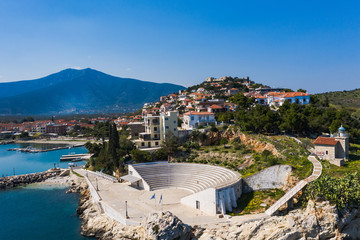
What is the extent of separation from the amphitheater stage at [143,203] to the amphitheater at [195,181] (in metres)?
0.79

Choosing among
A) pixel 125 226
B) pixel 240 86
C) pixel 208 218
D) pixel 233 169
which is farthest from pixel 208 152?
pixel 240 86

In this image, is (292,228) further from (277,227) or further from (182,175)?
(182,175)

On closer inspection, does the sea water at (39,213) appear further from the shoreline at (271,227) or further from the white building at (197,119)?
the white building at (197,119)

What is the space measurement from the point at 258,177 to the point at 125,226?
45.4ft

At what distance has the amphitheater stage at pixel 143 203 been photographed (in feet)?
74.8

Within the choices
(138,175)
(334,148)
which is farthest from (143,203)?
(334,148)

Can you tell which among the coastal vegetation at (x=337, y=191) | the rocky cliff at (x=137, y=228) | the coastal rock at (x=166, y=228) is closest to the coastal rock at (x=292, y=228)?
the coastal vegetation at (x=337, y=191)

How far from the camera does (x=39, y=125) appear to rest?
119625mm

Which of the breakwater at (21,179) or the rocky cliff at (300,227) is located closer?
the rocky cliff at (300,227)

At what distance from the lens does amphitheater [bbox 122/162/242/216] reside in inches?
932

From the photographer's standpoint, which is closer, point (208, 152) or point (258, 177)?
point (258, 177)

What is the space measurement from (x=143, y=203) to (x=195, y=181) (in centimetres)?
709

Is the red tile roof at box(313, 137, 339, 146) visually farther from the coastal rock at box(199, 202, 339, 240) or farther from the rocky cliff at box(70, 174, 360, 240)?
the coastal rock at box(199, 202, 339, 240)

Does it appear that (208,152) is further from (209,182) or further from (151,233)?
(151,233)
